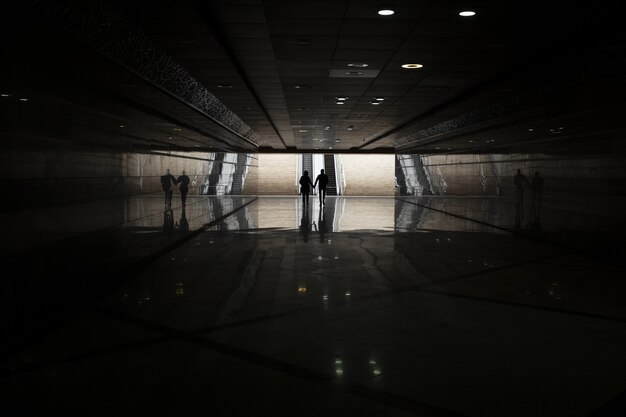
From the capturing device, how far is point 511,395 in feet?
13.1

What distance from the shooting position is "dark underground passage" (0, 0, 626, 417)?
4.30 meters

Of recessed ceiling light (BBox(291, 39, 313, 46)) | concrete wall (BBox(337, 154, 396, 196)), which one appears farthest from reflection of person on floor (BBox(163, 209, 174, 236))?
concrete wall (BBox(337, 154, 396, 196))

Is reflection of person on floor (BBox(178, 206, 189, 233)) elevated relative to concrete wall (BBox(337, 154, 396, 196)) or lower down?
lower down

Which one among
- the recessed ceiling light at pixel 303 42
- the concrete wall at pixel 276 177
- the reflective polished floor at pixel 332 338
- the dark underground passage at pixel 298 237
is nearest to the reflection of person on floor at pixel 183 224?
the dark underground passage at pixel 298 237

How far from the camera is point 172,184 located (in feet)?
42.4

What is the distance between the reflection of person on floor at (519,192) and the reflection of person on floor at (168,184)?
8.51m

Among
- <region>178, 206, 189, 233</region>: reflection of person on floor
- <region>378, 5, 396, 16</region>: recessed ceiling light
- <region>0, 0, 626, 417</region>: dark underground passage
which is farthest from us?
<region>178, 206, 189, 233</region>: reflection of person on floor

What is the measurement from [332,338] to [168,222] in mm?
7912

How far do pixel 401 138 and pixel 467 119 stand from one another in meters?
11.6

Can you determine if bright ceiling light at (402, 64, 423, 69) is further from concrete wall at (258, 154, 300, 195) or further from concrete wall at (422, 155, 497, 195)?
concrete wall at (258, 154, 300, 195)

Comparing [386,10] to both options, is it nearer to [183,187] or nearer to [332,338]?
[332,338]

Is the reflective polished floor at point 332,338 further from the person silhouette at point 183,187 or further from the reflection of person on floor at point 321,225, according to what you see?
the reflection of person on floor at point 321,225

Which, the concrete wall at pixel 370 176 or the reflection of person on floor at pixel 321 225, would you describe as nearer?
the reflection of person on floor at pixel 321 225

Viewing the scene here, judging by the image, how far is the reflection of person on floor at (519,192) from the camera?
50.5 ft
